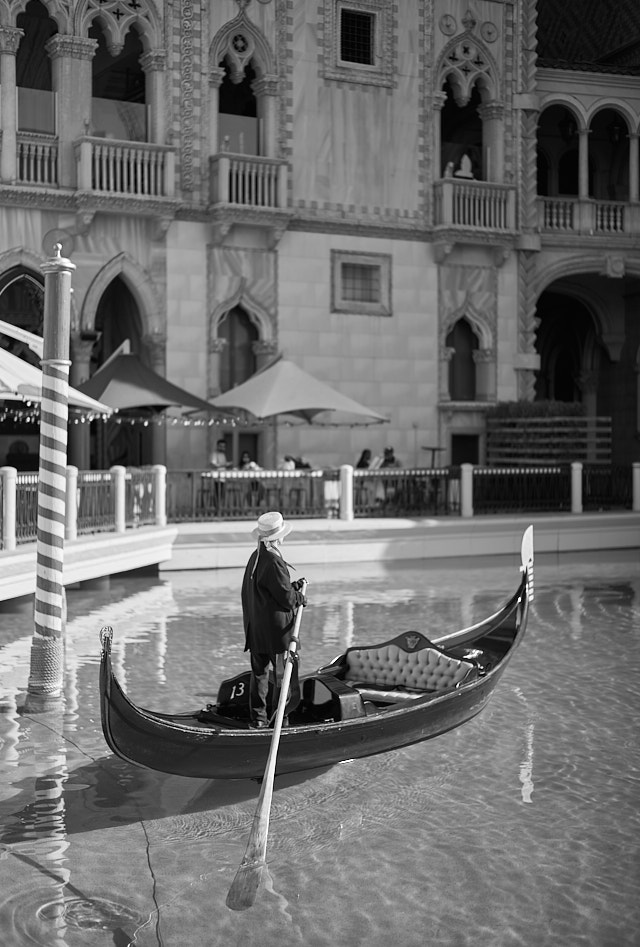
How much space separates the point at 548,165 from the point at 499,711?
20231mm

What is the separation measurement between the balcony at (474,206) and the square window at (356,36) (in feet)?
9.08

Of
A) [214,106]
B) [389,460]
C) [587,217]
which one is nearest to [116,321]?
[214,106]

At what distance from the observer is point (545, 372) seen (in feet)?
101

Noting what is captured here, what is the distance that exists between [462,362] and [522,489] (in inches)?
187

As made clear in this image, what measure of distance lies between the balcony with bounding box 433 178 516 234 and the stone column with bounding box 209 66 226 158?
14.6 feet

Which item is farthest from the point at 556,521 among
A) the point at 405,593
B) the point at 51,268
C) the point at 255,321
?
the point at 51,268

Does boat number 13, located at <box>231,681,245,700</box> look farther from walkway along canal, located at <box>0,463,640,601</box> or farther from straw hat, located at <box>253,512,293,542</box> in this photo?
walkway along canal, located at <box>0,463,640,601</box>

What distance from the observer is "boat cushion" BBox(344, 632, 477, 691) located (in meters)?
8.71

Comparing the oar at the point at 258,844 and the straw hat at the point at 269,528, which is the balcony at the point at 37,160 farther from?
the oar at the point at 258,844

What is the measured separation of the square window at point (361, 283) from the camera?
23516 millimetres

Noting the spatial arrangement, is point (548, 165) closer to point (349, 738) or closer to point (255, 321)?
point (255, 321)

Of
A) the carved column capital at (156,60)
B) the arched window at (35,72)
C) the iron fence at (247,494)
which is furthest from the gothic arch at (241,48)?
the iron fence at (247,494)

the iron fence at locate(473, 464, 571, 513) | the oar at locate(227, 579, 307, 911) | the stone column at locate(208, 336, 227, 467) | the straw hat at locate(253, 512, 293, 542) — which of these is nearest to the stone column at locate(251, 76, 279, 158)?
the stone column at locate(208, 336, 227, 467)

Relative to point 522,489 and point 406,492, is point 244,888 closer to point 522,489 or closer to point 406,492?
point 406,492
